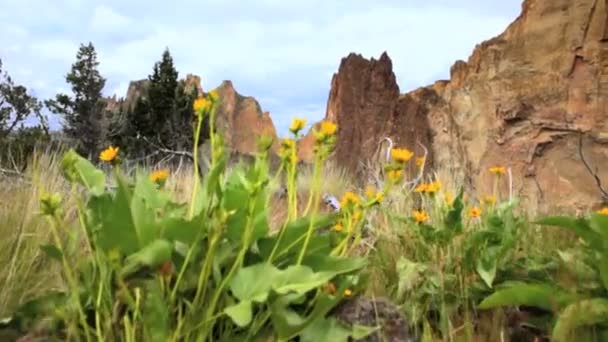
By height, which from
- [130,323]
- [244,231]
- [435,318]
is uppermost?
[244,231]

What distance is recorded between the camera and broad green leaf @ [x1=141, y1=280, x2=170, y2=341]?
6.88 ft

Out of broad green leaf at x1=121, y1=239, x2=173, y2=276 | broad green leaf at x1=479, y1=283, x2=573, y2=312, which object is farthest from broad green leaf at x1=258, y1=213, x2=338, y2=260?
broad green leaf at x1=479, y1=283, x2=573, y2=312

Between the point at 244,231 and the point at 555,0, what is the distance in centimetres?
1380

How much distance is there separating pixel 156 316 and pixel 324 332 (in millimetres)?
491

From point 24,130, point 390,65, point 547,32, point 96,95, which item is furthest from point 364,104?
point 24,130

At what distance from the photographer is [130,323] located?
221 centimetres

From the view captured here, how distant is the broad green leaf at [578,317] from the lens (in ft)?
8.76

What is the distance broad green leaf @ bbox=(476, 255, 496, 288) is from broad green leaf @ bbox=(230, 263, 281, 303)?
1177 millimetres

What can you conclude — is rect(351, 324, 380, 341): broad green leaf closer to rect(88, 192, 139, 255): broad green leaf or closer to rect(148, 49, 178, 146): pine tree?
rect(88, 192, 139, 255): broad green leaf

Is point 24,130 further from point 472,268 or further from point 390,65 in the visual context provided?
point 472,268

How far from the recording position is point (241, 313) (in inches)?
83.2

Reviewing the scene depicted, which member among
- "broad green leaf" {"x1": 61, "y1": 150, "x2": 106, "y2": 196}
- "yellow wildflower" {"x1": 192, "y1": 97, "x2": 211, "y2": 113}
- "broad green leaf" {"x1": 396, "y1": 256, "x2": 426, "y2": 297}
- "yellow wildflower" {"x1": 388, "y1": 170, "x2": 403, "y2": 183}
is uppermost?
"yellow wildflower" {"x1": 192, "y1": 97, "x2": 211, "y2": 113}

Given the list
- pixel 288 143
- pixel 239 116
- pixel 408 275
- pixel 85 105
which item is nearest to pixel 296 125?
pixel 288 143

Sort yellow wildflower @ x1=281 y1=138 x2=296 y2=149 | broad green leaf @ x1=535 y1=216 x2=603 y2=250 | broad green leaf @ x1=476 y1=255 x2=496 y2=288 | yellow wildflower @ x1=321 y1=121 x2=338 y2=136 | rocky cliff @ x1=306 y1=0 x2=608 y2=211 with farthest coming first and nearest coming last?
rocky cliff @ x1=306 y1=0 x2=608 y2=211 → broad green leaf @ x1=476 y1=255 x2=496 y2=288 → broad green leaf @ x1=535 y1=216 x2=603 y2=250 → yellow wildflower @ x1=281 y1=138 x2=296 y2=149 → yellow wildflower @ x1=321 y1=121 x2=338 y2=136
